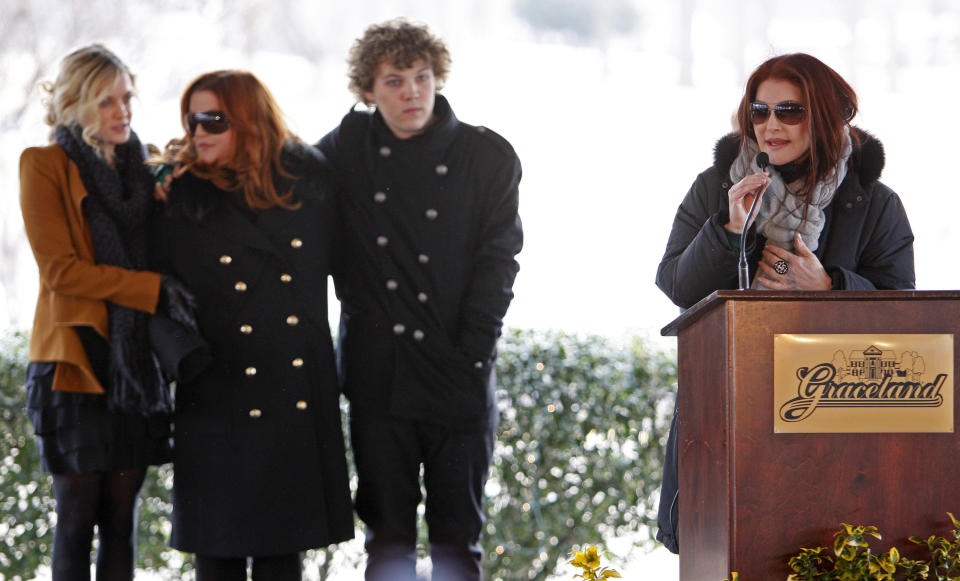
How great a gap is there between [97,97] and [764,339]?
2170mm

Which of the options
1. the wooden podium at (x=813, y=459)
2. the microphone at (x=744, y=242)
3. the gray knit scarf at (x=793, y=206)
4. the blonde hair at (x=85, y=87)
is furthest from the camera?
the blonde hair at (x=85, y=87)

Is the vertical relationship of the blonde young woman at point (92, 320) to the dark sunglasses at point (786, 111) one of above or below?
below

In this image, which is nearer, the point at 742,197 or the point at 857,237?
the point at 742,197

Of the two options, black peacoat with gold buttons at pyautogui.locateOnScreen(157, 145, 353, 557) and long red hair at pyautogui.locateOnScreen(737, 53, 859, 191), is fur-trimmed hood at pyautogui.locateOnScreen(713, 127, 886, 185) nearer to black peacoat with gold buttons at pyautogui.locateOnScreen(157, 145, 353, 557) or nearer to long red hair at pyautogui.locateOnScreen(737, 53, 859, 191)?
long red hair at pyautogui.locateOnScreen(737, 53, 859, 191)

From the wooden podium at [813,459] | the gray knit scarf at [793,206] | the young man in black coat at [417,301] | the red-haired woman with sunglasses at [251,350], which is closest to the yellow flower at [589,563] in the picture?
the wooden podium at [813,459]

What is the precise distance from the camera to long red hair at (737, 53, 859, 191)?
2752mm

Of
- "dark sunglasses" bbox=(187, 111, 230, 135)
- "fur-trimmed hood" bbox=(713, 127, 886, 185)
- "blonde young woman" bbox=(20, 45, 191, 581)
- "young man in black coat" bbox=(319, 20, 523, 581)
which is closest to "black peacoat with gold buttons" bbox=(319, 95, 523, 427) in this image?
"young man in black coat" bbox=(319, 20, 523, 581)

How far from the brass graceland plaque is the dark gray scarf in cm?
191

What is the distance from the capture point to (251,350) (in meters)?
3.19

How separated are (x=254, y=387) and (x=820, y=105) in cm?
172

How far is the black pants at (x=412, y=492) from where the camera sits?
3.21 meters

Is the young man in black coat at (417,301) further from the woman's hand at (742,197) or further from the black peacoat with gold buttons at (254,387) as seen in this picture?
the woman's hand at (742,197)

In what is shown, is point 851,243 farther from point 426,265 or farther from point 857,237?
point 426,265

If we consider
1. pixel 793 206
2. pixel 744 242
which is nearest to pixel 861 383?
pixel 744 242
